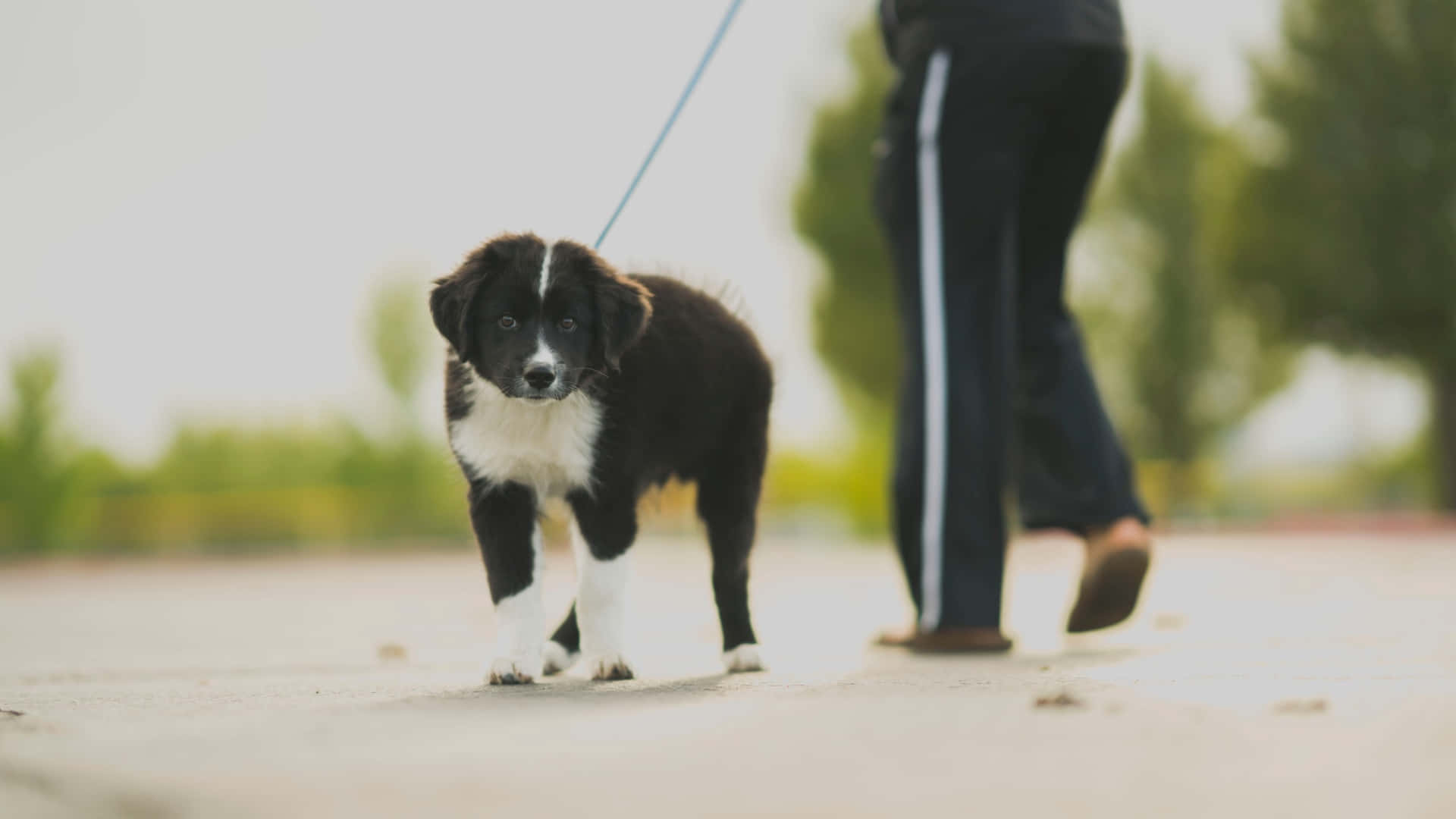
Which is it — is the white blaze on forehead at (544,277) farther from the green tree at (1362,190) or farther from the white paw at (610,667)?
the green tree at (1362,190)

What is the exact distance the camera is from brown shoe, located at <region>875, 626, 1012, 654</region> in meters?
4.36

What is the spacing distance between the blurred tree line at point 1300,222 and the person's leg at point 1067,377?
71.3 feet

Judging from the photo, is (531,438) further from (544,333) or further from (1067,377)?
(1067,377)

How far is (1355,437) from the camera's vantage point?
2991cm

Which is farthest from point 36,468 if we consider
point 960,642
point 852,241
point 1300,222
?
point 960,642

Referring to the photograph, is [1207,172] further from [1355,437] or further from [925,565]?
[925,565]

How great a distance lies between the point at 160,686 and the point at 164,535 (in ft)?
76.4

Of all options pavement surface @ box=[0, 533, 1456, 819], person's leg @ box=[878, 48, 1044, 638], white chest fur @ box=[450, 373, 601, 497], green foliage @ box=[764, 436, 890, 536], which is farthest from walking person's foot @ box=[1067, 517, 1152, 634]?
green foliage @ box=[764, 436, 890, 536]

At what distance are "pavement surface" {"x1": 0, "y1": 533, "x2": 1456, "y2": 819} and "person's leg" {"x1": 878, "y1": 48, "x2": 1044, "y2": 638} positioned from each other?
1.40 feet

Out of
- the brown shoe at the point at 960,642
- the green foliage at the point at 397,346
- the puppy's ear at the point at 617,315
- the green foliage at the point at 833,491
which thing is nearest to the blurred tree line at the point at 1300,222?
the green foliage at the point at 833,491

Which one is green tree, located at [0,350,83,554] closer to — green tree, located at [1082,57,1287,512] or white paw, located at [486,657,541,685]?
green tree, located at [1082,57,1287,512]

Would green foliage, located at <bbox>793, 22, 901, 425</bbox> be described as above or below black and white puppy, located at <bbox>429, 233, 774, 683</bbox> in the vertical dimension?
above

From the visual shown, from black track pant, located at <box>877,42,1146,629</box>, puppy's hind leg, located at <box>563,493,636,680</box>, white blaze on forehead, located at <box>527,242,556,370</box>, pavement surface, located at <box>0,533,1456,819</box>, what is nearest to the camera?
pavement surface, located at <box>0,533,1456,819</box>

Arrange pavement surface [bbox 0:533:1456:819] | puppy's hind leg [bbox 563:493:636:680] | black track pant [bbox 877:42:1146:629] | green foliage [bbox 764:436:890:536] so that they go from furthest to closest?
green foliage [bbox 764:436:890:536] → black track pant [bbox 877:42:1146:629] → puppy's hind leg [bbox 563:493:636:680] → pavement surface [bbox 0:533:1456:819]
